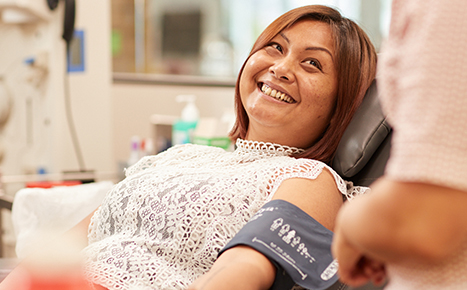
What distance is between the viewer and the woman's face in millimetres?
1100

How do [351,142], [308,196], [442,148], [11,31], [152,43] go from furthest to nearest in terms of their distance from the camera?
[152,43] → [11,31] → [351,142] → [308,196] → [442,148]

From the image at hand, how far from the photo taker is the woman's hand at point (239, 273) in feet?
1.93

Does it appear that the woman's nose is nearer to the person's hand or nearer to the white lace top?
the white lace top

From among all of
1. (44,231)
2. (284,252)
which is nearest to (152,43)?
(44,231)

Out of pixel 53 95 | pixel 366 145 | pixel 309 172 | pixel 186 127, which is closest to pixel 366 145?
pixel 366 145

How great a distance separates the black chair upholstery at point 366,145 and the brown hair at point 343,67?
A: 0.04m

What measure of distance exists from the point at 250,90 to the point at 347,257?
835 millimetres

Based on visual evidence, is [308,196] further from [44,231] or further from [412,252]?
[44,231]

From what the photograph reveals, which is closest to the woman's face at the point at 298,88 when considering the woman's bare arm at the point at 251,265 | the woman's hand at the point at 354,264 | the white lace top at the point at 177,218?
the white lace top at the point at 177,218

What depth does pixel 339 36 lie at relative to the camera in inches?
43.6

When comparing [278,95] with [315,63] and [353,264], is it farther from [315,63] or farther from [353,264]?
[353,264]

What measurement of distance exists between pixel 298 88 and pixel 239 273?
614mm

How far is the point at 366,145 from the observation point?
1001mm

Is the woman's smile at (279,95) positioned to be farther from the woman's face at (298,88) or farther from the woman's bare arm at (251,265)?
the woman's bare arm at (251,265)
